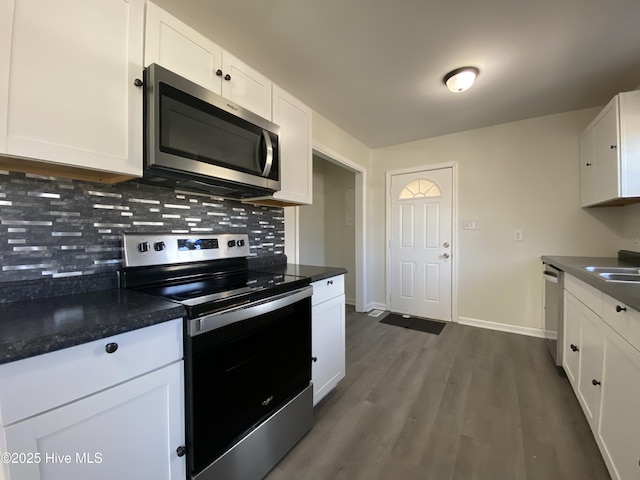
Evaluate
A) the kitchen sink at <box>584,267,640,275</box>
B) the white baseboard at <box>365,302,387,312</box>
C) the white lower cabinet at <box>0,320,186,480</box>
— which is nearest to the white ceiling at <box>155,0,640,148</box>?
the kitchen sink at <box>584,267,640,275</box>

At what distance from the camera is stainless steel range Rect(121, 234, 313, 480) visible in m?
1.00

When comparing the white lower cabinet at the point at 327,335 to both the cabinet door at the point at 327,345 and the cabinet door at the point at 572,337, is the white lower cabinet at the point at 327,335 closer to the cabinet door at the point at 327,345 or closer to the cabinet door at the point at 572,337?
the cabinet door at the point at 327,345

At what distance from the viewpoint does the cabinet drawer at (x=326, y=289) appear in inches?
64.8

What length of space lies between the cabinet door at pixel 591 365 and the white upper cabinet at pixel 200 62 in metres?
2.21

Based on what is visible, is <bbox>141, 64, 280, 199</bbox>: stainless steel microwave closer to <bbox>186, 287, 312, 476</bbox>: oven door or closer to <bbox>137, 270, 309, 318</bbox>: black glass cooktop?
<bbox>137, 270, 309, 318</bbox>: black glass cooktop

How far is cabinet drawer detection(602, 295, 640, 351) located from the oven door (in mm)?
1348

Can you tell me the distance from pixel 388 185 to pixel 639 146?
2300 mm

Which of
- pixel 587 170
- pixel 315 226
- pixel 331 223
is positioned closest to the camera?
pixel 587 170

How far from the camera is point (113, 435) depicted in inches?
32.0

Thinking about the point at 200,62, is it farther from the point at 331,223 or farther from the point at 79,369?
the point at 331,223

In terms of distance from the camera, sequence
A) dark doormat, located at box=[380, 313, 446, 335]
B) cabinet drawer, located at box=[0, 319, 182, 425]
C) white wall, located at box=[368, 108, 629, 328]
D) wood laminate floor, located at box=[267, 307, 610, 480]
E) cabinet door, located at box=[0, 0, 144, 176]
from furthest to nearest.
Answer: dark doormat, located at box=[380, 313, 446, 335] → white wall, located at box=[368, 108, 629, 328] → wood laminate floor, located at box=[267, 307, 610, 480] → cabinet door, located at box=[0, 0, 144, 176] → cabinet drawer, located at box=[0, 319, 182, 425]

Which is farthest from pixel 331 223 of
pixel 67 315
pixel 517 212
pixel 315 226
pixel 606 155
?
pixel 67 315

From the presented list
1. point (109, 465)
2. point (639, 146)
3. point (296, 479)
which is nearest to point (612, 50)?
point (639, 146)

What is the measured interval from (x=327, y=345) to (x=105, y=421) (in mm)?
1202
